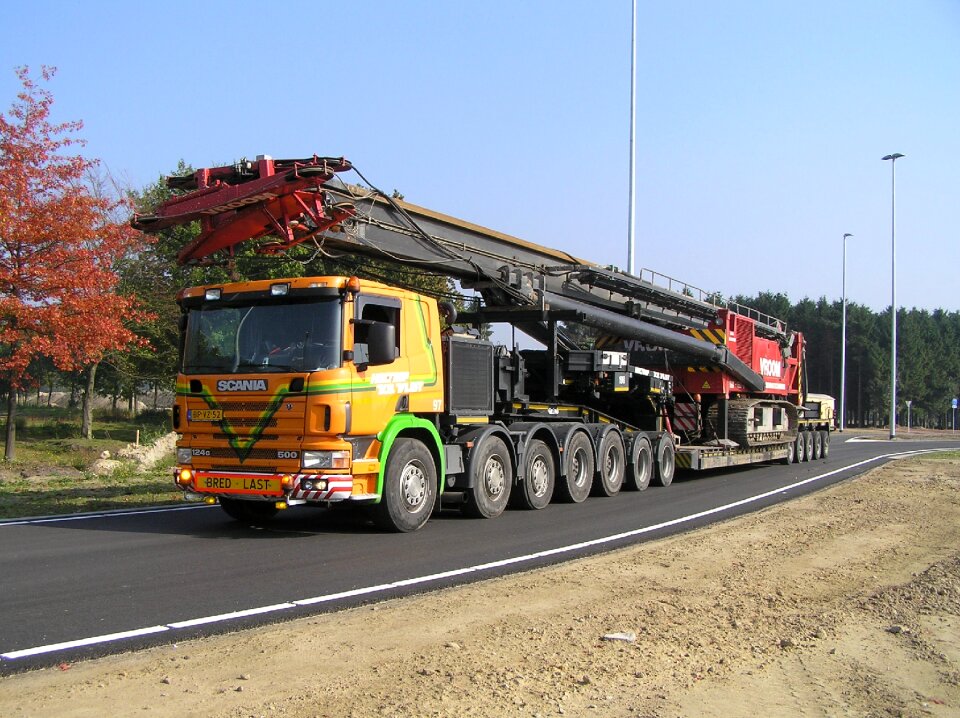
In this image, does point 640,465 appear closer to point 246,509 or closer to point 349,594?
point 246,509

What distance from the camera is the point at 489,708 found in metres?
4.35

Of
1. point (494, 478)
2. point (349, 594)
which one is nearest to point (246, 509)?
point (494, 478)

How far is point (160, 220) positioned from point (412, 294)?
313cm

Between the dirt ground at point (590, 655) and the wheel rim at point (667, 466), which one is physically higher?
the wheel rim at point (667, 466)

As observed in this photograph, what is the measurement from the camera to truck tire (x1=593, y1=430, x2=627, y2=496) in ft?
49.2

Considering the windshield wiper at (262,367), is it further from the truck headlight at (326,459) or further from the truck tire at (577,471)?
the truck tire at (577,471)

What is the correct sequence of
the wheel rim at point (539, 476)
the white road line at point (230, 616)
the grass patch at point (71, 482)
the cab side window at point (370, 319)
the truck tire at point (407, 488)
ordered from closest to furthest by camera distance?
1. the white road line at point (230, 616)
2. the cab side window at point (370, 319)
3. the truck tire at point (407, 488)
4. the grass patch at point (71, 482)
5. the wheel rim at point (539, 476)

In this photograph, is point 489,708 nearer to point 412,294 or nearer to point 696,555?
point 696,555

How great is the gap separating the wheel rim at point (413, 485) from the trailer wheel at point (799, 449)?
17.4m

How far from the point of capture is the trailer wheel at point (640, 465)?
16203 millimetres

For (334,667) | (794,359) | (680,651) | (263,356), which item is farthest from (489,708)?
(794,359)

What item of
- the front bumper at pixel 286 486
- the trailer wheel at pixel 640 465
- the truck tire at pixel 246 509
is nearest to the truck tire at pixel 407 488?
the front bumper at pixel 286 486

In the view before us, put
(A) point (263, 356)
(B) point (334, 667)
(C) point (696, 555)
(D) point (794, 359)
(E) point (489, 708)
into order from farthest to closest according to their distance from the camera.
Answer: (D) point (794, 359) < (A) point (263, 356) < (C) point (696, 555) < (B) point (334, 667) < (E) point (489, 708)

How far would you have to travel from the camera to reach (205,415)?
9.91 metres
